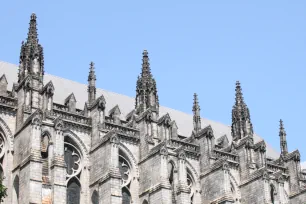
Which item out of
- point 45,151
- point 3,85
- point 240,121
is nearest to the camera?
point 45,151

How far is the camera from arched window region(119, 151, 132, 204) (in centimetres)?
4619

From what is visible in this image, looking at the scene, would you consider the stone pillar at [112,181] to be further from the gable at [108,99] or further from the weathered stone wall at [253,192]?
the weathered stone wall at [253,192]

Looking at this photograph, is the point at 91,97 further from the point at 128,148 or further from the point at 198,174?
the point at 198,174

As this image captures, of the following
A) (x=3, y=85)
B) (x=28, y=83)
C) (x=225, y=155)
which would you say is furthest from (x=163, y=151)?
(x=3, y=85)

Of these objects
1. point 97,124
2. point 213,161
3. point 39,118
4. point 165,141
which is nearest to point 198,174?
point 213,161

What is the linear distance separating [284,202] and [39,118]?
2052 cm

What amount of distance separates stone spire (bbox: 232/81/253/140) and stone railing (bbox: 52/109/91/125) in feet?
46.5

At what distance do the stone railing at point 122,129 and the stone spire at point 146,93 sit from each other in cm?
215

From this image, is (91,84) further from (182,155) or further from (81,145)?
(182,155)

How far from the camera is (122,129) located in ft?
157

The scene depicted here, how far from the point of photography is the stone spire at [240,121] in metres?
55.6

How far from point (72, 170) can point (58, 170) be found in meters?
3.88

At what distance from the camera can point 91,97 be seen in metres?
48.3

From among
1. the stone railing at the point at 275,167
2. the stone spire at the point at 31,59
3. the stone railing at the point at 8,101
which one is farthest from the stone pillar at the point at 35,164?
the stone railing at the point at 275,167
